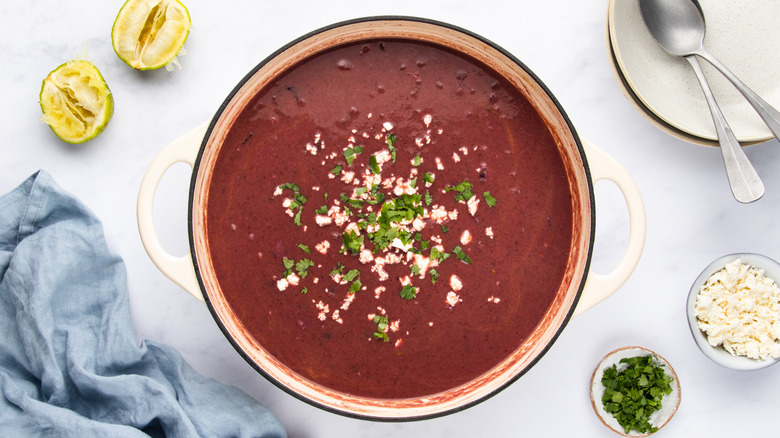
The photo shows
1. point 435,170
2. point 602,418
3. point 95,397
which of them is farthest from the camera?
point 602,418

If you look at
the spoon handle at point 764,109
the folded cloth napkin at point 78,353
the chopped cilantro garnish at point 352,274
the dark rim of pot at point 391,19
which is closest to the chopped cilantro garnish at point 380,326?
the chopped cilantro garnish at point 352,274

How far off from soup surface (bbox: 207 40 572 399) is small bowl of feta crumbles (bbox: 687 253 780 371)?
0.59 meters

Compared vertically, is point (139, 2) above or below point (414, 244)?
above

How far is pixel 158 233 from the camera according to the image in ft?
8.24

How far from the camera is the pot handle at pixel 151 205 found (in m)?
2.10

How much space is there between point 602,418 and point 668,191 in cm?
91

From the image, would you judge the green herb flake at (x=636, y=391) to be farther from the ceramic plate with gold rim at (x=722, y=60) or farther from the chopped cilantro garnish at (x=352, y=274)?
the chopped cilantro garnish at (x=352, y=274)

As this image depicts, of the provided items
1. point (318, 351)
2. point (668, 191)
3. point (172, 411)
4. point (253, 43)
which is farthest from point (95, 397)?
point (668, 191)

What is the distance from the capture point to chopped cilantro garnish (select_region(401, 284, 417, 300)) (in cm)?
223

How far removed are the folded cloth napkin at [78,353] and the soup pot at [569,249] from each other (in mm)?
316

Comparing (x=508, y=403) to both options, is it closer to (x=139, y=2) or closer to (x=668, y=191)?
(x=668, y=191)

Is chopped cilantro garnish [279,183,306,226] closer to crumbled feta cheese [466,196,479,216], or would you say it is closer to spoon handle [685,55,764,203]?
crumbled feta cheese [466,196,479,216]

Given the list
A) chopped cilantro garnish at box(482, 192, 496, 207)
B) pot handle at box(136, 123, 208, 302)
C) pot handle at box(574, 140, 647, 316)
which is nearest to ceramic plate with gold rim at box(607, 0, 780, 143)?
pot handle at box(574, 140, 647, 316)

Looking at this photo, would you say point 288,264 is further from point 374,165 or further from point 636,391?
point 636,391
